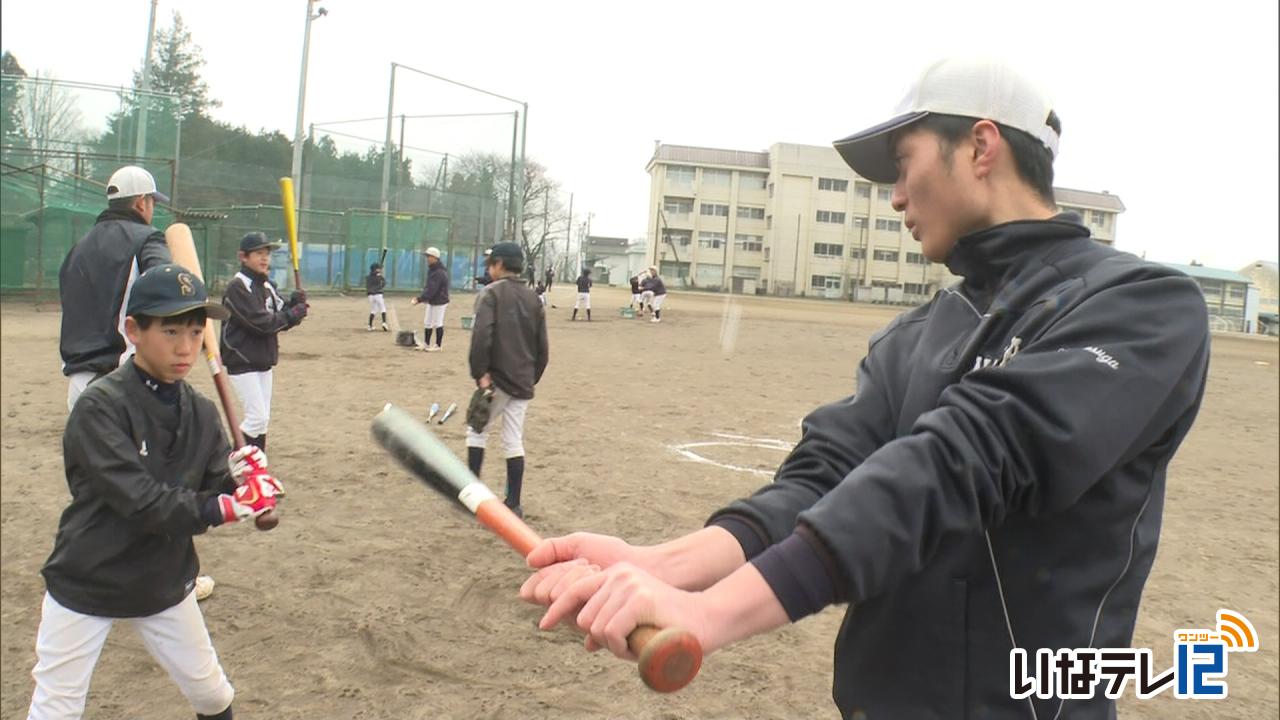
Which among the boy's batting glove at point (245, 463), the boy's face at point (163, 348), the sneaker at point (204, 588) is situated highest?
the boy's face at point (163, 348)

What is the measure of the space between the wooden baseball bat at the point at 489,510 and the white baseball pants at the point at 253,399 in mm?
5512

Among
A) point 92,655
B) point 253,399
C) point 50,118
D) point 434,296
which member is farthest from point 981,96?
point 50,118

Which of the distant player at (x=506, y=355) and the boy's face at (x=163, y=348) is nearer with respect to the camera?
the boy's face at (x=163, y=348)

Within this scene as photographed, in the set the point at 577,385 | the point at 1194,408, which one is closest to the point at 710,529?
the point at 1194,408

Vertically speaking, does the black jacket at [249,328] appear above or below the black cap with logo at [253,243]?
below

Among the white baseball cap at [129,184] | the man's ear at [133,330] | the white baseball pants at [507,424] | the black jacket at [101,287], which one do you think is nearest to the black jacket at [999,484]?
the man's ear at [133,330]

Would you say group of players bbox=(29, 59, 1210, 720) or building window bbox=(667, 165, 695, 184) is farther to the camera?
building window bbox=(667, 165, 695, 184)

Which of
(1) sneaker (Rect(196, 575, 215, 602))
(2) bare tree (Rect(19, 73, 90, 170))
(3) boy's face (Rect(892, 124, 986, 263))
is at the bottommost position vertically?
(1) sneaker (Rect(196, 575, 215, 602))

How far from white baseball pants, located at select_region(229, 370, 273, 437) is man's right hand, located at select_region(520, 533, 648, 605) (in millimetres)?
6145

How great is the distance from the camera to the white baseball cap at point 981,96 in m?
1.56

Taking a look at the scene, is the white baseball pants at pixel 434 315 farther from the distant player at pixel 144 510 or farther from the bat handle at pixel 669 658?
the bat handle at pixel 669 658

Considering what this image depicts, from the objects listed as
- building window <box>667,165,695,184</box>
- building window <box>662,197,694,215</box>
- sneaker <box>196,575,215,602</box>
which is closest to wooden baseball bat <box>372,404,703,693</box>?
sneaker <box>196,575,215,602</box>

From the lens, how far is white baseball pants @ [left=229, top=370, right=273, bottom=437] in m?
6.96

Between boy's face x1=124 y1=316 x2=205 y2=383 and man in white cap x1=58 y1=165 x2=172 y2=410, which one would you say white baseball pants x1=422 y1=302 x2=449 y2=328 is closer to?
man in white cap x1=58 y1=165 x2=172 y2=410
